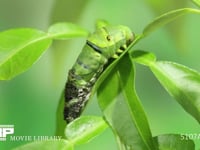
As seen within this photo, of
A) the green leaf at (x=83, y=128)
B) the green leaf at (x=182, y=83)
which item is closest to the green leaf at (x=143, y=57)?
the green leaf at (x=182, y=83)

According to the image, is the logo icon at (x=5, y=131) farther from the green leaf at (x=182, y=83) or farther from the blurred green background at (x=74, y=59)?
the green leaf at (x=182, y=83)

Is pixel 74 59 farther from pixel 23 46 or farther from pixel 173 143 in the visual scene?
pixel 173 143

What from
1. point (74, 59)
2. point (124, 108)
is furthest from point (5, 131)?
point (124, 108)

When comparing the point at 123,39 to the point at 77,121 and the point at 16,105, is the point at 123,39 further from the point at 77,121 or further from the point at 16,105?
the point at 16,105

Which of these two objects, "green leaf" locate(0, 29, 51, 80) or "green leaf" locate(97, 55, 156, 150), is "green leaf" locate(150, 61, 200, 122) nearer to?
"green leaf" locate(97, 55, 156, 150)

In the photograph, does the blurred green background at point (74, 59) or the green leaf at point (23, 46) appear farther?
the blurred green background at point (74, 59)
